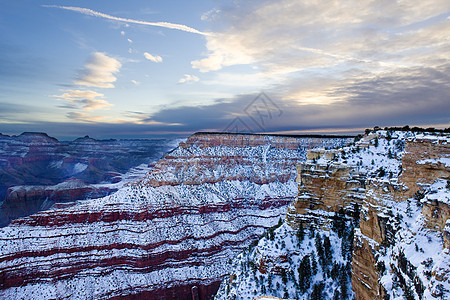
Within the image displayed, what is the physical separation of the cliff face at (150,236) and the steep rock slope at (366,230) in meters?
19.5

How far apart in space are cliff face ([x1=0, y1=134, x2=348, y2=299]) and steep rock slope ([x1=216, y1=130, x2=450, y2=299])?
1954 cm

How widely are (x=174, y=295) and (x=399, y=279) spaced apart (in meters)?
38.3

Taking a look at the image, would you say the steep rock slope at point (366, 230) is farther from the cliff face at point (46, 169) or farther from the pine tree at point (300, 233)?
the cliff face at point (46, 169)

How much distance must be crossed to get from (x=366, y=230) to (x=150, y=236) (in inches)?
1638

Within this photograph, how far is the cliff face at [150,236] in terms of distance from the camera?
38.5 metres

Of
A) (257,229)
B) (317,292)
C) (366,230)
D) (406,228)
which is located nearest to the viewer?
(406,228)

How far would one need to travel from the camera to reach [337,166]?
22703 mm

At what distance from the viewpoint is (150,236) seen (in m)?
47.7

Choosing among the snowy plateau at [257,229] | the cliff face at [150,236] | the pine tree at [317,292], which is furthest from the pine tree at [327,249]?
the cliff face at [150,236]

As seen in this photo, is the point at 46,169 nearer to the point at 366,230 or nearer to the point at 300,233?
the point at 300,233

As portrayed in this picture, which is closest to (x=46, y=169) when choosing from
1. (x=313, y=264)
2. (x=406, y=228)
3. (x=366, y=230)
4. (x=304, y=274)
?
(x=304, y=274)

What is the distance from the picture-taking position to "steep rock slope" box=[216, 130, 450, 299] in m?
9.57

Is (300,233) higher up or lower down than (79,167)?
higher up

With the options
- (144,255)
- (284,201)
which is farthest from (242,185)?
(144,255)
